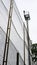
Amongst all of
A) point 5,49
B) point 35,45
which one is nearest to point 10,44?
point 5,49

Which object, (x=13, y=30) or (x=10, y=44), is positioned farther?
(x=13, y=30)

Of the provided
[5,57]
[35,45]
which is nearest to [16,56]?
[5,57]

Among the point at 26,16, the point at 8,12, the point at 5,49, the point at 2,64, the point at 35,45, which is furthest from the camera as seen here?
the point at 35,45

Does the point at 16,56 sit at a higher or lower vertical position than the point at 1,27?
lower

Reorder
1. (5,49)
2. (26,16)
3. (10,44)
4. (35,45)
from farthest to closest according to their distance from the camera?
(35,45), (26,16), (10,44), (5,49)

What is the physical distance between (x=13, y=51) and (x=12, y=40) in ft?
2.45

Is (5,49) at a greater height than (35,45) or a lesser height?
greater

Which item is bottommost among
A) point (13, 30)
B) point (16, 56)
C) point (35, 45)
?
point (35, 45)

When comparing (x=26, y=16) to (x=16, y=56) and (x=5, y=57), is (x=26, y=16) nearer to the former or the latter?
(x=16, y=56)

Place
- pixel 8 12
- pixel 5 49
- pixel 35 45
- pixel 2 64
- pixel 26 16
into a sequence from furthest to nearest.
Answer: pixel 35 45
pixel 26 16
pixel 8 12
pixel 5 49
pixel 2 64

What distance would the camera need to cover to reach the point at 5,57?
32.6 feet

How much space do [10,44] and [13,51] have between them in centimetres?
67

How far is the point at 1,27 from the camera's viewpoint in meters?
9.91

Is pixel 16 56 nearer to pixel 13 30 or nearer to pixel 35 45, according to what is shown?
pixel 13 30
